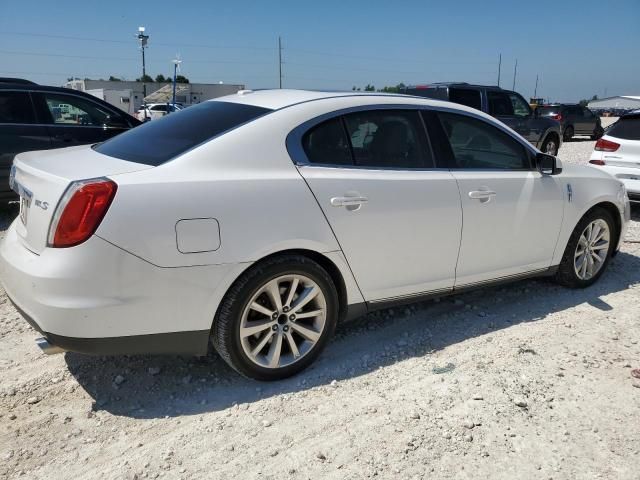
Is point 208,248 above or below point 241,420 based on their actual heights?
above

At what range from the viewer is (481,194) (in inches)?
145

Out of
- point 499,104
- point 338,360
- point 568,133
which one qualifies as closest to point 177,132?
point 338,360

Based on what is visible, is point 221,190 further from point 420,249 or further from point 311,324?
point 420,249

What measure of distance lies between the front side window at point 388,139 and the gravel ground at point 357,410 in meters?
1.18

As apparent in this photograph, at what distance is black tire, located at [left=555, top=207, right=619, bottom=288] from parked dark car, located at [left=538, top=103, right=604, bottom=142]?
1986 centimetres

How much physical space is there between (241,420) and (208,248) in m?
0.89

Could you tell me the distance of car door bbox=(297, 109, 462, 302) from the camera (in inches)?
122

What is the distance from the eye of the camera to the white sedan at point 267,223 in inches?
99.3

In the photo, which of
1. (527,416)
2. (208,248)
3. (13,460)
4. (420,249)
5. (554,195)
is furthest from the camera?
(554,195)

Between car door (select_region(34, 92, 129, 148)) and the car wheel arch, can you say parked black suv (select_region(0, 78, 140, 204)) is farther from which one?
the car wheel arch

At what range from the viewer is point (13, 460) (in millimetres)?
2441

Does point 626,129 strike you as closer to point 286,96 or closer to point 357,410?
point 286,96

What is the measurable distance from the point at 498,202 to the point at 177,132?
2.17m

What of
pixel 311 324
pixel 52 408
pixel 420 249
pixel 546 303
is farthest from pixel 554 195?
pixel 52 408
